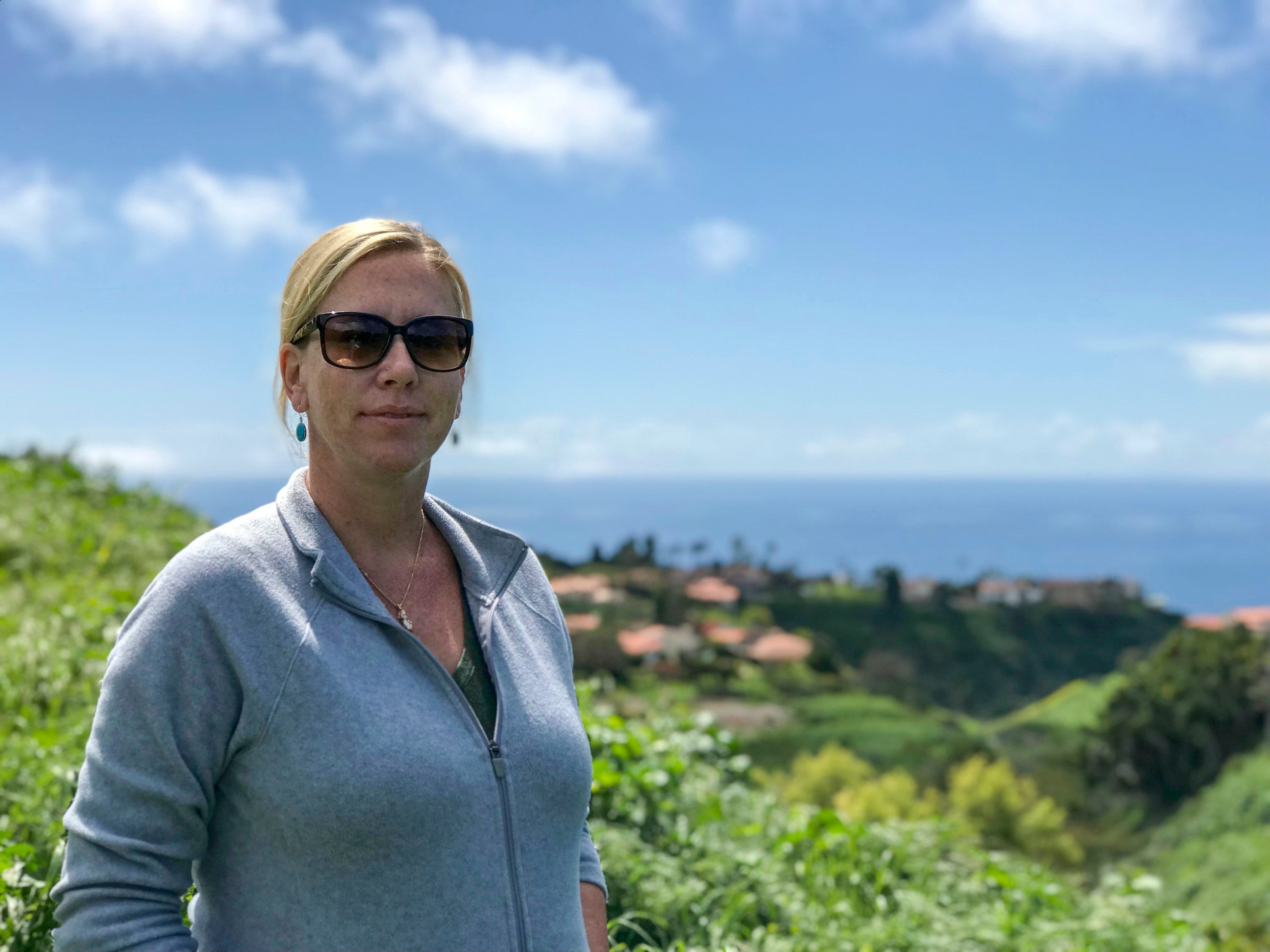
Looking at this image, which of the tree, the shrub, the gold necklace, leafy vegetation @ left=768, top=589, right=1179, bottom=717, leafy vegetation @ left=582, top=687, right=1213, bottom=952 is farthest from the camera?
leafy vegetation @ left=768, top=589, right=1179, bottom=717

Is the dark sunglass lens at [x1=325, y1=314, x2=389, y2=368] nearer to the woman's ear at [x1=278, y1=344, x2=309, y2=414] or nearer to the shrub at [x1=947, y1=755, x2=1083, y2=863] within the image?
the woman's ear at [x1=278, y1=344, x2=309, y2=414]

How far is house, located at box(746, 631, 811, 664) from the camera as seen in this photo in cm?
1019

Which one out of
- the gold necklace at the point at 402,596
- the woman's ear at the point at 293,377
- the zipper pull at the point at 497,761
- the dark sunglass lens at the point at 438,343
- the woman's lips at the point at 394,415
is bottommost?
the zipper pull at the point at 497,761

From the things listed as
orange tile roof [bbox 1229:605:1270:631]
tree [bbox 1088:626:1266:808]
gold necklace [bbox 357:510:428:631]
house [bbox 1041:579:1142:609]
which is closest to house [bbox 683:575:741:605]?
tree [bbox 1088:626:1266:808]

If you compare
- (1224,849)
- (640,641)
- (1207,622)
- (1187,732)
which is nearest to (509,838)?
(640,641)

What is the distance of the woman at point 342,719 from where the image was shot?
1.44 meters

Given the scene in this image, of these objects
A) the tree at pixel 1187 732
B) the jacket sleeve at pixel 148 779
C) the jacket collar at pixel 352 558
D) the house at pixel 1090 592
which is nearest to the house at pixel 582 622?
the tree at pixel 1187 732

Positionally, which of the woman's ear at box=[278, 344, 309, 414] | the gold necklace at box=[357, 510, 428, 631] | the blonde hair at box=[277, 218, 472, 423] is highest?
the blonde hair at box=[277, 218, 472, 423]

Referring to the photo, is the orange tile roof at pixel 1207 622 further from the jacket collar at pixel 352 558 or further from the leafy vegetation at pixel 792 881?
the jacket collar at pixel 352 558

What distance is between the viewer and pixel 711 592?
11914 mm

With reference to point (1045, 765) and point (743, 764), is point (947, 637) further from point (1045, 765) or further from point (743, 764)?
point (743, 764)

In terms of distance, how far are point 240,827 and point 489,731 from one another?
0.38m

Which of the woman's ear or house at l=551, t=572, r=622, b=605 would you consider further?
house at l=551, t=572, r=622, b=605

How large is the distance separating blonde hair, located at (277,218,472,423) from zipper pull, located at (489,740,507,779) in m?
0.70
